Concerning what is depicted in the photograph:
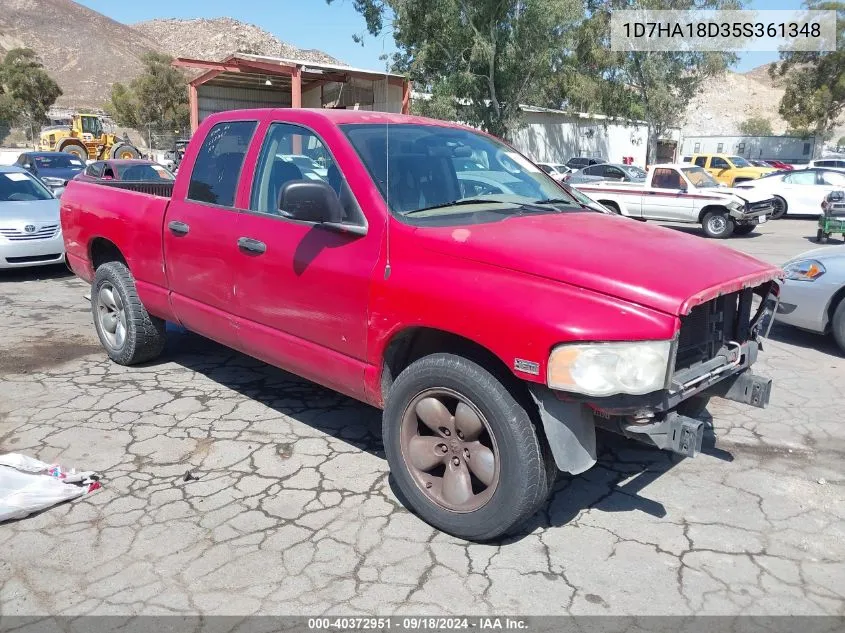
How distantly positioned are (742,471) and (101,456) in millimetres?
3753

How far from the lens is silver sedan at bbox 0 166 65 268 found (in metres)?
9.22

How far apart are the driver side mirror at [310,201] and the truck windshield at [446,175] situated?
0.27m

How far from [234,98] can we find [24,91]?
37526mm

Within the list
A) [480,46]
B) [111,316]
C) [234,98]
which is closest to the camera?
[111,316]

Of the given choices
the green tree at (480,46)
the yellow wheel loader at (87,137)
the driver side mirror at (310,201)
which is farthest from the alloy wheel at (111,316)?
the yellow wheel loader at (87,137)

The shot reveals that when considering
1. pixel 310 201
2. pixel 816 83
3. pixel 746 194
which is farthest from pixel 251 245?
pixel 816 83

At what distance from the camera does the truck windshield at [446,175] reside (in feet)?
12.0

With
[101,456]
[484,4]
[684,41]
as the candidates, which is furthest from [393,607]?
[684,41]

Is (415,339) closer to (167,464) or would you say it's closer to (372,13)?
(167,464)

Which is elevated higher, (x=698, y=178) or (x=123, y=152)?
(x=123, y=152)

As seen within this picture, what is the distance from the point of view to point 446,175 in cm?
394

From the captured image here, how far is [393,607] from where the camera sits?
2.86 meters

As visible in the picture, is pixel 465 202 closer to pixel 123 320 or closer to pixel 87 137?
pixel 123 320

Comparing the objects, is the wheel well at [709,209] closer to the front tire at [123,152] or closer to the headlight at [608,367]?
the headlight at [608,367]
